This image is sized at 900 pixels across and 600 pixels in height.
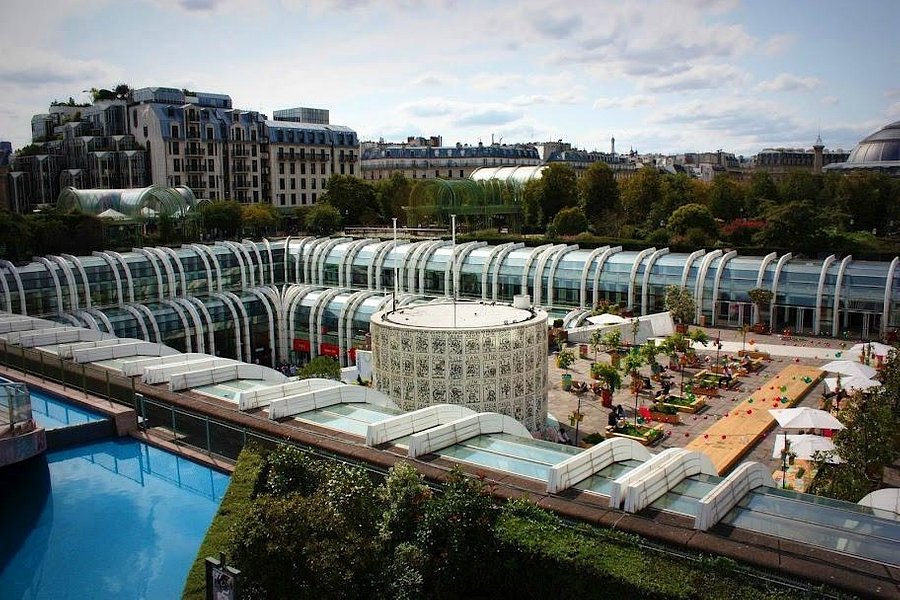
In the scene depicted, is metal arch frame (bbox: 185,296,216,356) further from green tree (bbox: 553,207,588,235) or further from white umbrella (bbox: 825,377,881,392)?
green tree (bbox: 553,207,588,235)

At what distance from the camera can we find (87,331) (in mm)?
27078

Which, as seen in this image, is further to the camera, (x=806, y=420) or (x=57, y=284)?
(x=57, y=284)

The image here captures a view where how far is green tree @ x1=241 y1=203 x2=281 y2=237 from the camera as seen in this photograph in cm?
8075

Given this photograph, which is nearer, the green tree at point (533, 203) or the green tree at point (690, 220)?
the green tree at point (690, 220)

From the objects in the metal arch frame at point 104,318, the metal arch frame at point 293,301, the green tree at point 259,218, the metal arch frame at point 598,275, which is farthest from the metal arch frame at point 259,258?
the metal arch frame at point 598,275

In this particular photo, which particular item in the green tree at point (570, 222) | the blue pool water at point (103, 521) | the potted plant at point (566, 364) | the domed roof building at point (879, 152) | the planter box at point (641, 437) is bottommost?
the planter box at point (641, 437)

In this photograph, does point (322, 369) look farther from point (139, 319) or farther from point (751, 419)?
point (139, 319)

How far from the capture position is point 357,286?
57.4 m

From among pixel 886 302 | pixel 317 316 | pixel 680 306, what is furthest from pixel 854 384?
pixel 317 316

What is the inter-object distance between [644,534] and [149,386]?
508 inches

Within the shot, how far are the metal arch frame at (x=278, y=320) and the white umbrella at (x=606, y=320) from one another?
22523 mm

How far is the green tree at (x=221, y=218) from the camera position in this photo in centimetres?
7375

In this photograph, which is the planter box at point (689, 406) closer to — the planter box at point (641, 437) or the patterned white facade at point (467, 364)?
the planter box at point (641, 437)

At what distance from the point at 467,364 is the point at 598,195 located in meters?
62.7
